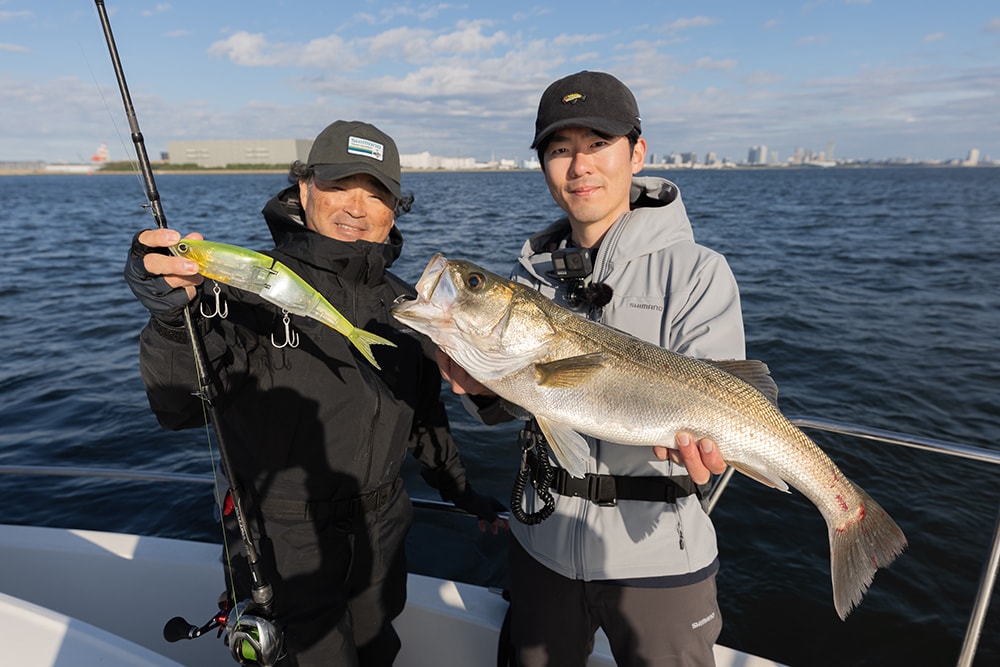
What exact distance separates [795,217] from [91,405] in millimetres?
44773

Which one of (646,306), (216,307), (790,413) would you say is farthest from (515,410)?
(790,413)

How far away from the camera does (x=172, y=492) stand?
8.73 metres

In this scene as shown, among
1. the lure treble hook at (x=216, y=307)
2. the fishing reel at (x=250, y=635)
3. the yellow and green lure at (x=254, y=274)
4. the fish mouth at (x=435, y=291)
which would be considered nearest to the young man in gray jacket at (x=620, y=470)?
the fish mouth at (x=435, y=291)

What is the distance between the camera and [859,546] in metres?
2.82

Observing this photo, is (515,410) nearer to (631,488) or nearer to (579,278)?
(631,488)

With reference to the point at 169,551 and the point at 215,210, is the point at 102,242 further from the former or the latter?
the point at 169,551

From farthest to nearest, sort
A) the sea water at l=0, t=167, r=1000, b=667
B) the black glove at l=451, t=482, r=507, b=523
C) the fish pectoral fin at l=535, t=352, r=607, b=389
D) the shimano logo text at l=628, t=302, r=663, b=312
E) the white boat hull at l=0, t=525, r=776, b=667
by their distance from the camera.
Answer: the sea water at l=0, t=167, r=1000, b=667
the black glove at l=451, t=482, r=507, b=523
the white boat hull at l=0, t=525, r=776, b=667
the shimano logo text at l=628, t=302, r=663, b=312
the fish pectoral fin at l=535, t=352, r=607, b=389

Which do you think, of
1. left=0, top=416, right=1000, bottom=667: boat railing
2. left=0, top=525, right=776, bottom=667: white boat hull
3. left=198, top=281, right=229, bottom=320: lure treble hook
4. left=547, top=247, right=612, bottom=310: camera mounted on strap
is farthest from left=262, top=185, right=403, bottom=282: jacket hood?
left=0, top=525, right=776, bottom=667: white boat hull

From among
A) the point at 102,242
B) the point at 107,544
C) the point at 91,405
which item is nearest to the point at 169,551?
the point at 107,544

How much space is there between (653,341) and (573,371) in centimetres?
61

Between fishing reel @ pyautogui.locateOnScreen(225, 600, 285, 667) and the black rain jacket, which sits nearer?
fishing reel @ pyautogui.locateOnScreen(225, 600, 285, 667)

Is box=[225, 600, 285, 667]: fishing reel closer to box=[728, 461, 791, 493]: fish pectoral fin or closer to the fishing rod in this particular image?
the fishing rod

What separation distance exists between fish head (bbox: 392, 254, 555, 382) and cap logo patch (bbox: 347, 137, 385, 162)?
1214 millimetres

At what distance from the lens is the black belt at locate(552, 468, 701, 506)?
296cm
